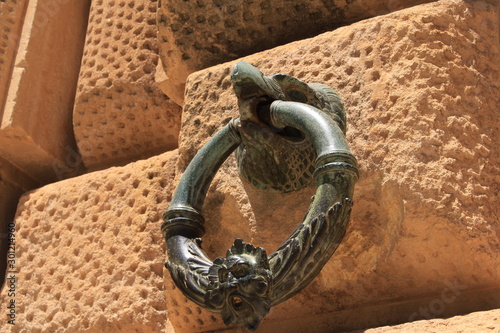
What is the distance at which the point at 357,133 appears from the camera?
1.44 meters

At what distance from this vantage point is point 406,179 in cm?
133

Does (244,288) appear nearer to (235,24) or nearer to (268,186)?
(268,186)

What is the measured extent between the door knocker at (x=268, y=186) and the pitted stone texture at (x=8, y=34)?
0.93 metres

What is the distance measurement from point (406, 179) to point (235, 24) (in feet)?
2.08

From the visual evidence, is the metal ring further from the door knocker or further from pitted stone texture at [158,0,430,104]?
pitted stone texture at [158,0,430,104]

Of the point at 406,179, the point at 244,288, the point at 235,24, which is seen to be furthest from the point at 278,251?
the point at 235,24

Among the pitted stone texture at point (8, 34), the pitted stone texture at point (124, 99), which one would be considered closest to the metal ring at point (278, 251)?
the pitted stone texture at point (124, 99)

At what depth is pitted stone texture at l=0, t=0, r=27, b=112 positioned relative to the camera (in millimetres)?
2148

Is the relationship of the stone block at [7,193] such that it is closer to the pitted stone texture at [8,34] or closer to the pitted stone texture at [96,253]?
the pitted stone texture at [96,253]

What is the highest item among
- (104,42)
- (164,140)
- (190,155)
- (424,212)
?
(104,42)

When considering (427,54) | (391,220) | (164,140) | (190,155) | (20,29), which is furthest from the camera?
(20,29)

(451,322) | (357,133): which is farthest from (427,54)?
(451,322)

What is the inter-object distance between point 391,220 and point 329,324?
0.22m

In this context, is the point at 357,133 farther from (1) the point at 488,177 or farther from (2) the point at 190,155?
(2) the point at 190,155
